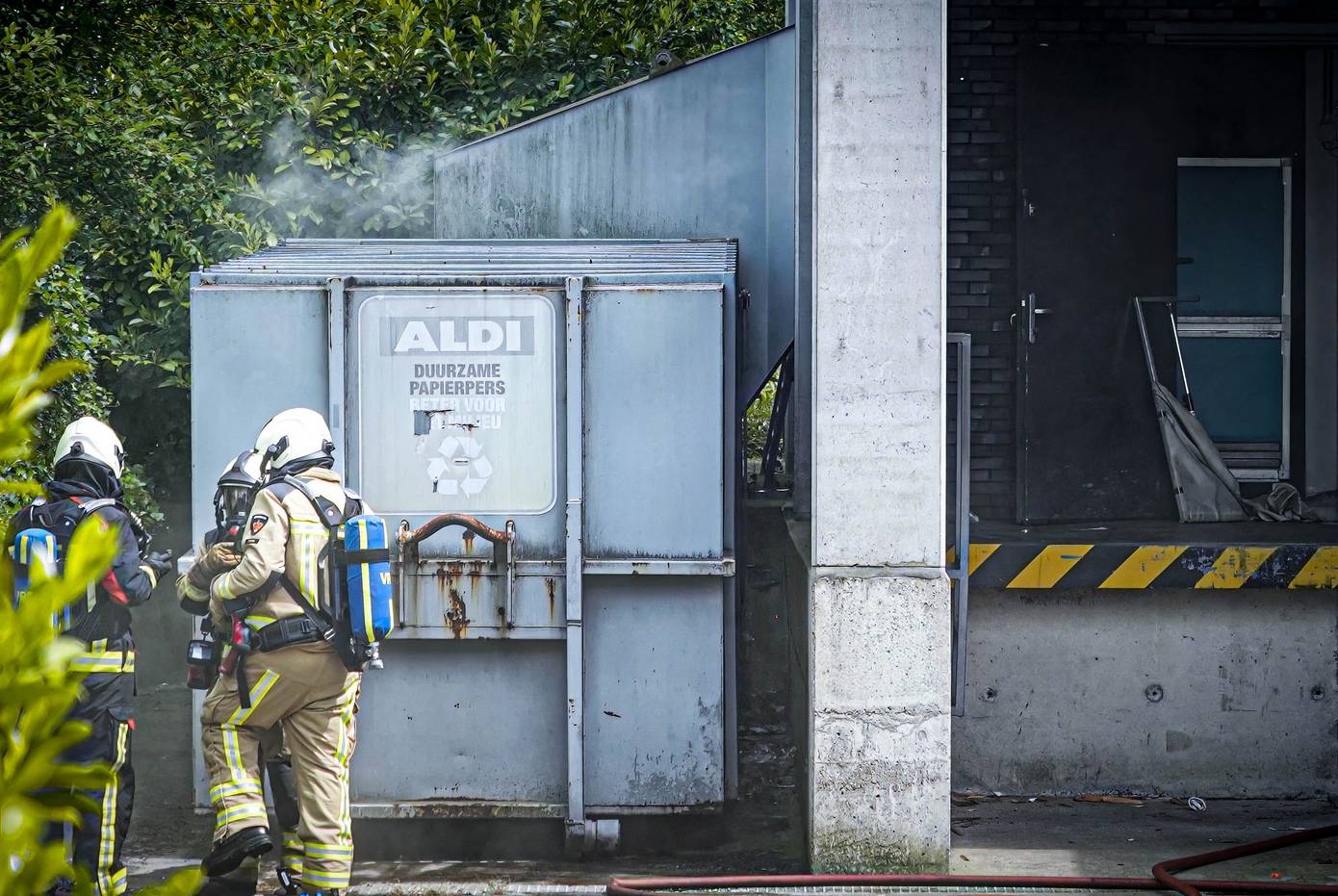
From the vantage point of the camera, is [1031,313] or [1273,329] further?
[1273,329]

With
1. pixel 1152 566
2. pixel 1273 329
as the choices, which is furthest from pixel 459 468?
pixel 1273 329

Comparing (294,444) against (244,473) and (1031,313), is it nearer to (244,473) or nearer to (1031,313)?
(244,473)

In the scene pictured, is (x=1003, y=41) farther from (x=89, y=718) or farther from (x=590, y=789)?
(x=89, y=718)

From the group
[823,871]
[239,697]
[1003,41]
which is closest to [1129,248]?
[1003,41]

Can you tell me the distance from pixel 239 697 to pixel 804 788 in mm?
2343

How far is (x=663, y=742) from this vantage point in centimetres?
546

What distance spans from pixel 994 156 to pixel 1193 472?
2.04 m

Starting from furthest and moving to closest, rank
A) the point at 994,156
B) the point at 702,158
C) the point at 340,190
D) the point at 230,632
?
the point at 340,190
the point at 994,156
the point at 702,158
the point at 230,632

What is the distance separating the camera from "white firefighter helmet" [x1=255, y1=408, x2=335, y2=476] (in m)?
4.89

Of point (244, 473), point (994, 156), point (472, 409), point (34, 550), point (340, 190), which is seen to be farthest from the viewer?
point (340, 190)

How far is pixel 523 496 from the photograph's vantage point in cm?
542

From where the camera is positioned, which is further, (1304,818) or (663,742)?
(1304,818)

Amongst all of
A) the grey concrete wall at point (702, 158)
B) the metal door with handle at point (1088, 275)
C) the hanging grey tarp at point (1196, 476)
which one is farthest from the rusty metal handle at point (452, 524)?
the hanging grey tarp at point (1196, 476)

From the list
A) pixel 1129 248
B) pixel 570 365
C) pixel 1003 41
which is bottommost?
pixel 570 365
